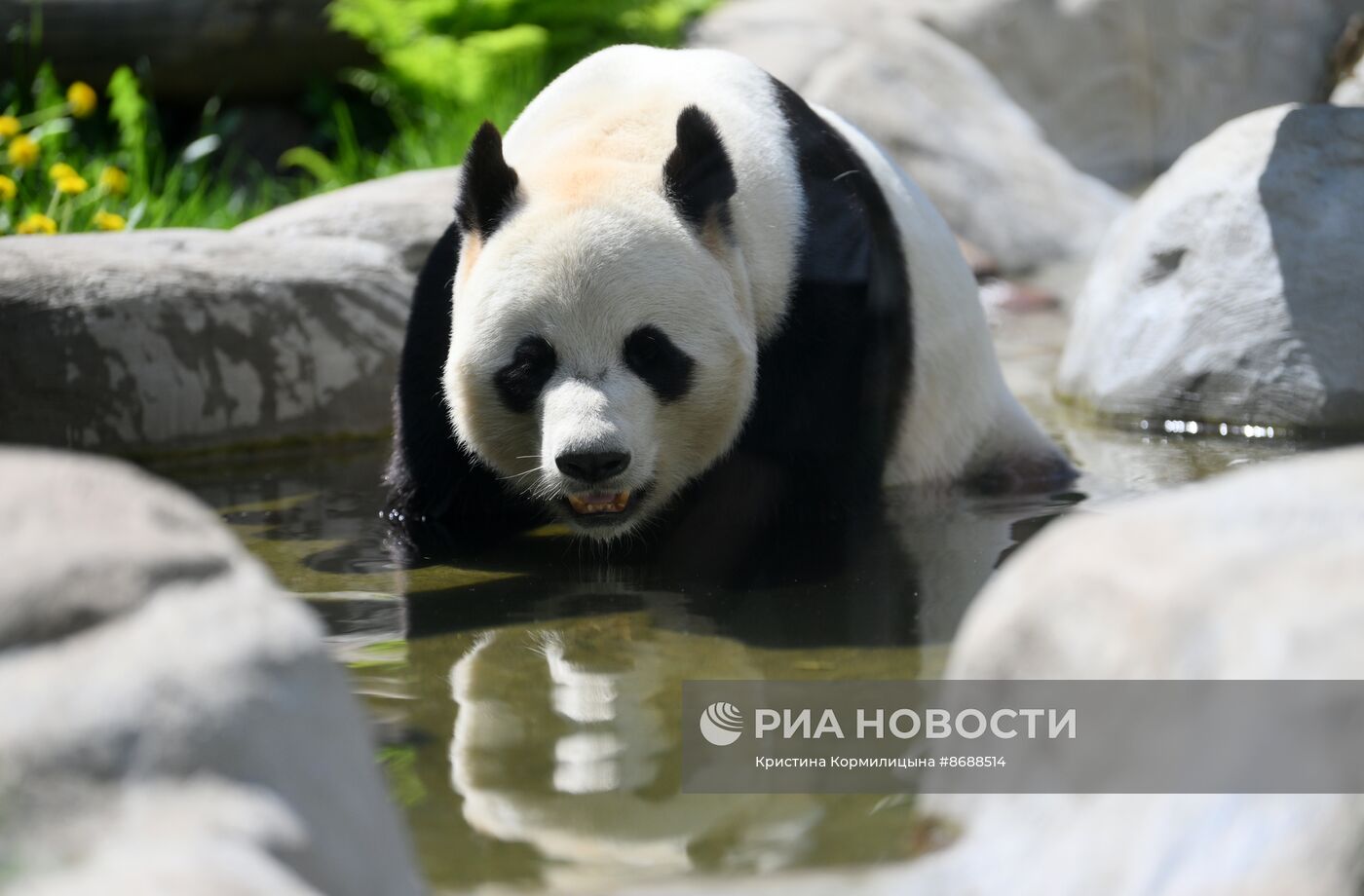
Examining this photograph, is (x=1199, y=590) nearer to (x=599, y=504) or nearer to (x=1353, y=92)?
(x=599, y=504)

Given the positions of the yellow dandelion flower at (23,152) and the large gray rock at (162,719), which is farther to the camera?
the yellow dandelion flower at (23,152)

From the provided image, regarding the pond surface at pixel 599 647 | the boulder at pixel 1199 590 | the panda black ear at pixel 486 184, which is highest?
the panda black ear at pixel 486 184

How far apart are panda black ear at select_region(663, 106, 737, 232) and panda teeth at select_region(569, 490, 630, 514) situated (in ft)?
2.45

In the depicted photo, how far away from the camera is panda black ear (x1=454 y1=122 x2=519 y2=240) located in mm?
3930

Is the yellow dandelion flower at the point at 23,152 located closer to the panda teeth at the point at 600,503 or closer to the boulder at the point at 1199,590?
the panda teeth at the point at 600,503

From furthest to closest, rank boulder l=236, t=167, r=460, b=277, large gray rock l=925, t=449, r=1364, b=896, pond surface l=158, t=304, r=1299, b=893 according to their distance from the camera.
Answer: boulder l=236, t=167, r=460, b=277
pond surface l=158, t=304, r=1299, b=893
large gray rock l=925, t=449, r=1364, b=896

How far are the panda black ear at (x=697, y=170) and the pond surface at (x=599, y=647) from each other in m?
1.02

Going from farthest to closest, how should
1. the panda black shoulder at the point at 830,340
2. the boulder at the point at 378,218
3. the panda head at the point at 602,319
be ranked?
the boulder at the point at 378,218 → the panda black shoulder at the point at 830,340 → the panda head at the point at 602,319

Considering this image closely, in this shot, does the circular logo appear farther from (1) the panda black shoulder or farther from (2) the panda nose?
(1) the panda black shoulder

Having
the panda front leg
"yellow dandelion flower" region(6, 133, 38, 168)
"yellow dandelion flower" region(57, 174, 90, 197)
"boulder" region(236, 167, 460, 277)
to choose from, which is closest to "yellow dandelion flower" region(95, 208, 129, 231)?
"yellow dandelion flower" region(57, 174, 90, 197)

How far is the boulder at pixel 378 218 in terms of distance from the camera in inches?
274

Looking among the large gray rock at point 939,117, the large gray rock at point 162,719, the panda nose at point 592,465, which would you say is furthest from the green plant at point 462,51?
the large gray rock at point 162,719

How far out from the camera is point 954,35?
478 inches

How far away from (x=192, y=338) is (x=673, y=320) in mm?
2617
